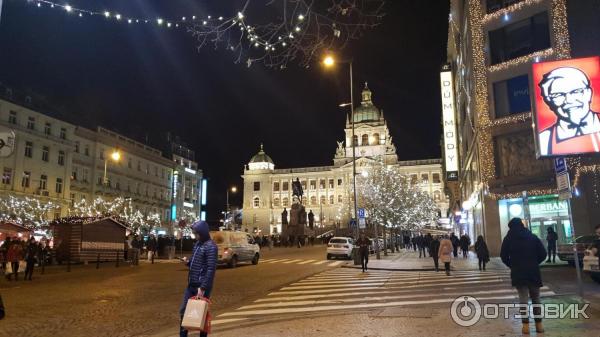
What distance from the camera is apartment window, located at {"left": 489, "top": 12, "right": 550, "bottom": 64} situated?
88.3ft

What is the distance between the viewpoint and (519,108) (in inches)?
1093

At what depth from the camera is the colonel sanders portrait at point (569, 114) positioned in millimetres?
14250

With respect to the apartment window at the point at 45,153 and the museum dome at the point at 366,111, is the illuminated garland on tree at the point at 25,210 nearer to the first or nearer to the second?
the apartment window at the point at 45,153

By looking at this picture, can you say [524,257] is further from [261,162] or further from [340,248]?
[261,162]

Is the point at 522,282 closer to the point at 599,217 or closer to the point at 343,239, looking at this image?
the point at 599,217

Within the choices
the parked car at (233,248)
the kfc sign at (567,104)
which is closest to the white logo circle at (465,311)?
the kfc sign at (567,104)

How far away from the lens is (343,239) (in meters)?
35.0

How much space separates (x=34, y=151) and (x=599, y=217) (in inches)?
1898

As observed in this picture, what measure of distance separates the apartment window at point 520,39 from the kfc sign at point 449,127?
14942mm

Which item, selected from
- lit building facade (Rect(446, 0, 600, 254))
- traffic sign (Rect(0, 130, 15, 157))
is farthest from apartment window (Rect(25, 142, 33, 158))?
traffic sign (Rect(0, 130, 15, 157))

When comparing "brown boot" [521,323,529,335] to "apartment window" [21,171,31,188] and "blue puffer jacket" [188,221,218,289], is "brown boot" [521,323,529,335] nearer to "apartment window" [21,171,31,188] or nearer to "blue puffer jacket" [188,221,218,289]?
"blue puffer jacket" [188,221,218,289]

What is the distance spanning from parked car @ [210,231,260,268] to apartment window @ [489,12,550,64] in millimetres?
18429

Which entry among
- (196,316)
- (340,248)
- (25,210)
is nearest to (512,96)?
(340,248)

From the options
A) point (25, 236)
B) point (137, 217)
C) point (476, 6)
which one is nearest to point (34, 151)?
point (137, 217)
